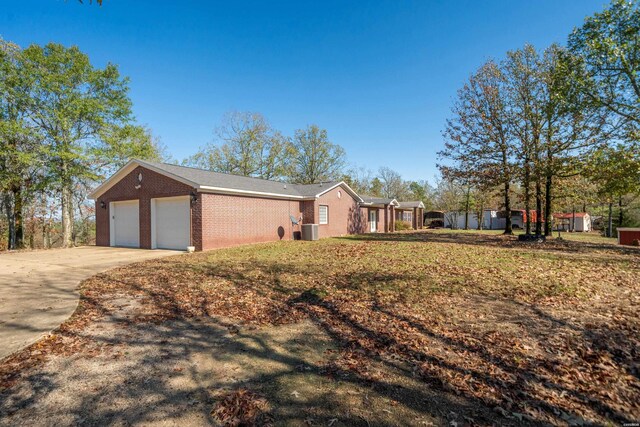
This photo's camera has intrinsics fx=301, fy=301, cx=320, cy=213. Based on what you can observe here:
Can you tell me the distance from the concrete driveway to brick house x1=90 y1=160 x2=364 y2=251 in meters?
3.31

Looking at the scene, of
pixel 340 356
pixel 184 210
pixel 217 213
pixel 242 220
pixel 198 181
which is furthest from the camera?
pixel 242 220

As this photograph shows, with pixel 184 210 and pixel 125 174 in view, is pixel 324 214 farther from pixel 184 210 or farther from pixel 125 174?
pixel 125 174

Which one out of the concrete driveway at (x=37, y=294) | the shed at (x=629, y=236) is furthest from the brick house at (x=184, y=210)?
the shed at (x=629, y=236)

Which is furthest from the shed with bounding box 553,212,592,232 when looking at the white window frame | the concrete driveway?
the concrete driveway

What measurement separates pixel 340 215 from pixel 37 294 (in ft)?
61.3

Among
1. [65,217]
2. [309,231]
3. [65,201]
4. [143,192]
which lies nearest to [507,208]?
[309,231]

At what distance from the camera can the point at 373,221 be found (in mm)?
28906

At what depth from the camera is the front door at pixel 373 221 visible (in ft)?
93.3

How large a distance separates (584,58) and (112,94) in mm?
26562

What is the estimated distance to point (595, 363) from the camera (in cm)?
338

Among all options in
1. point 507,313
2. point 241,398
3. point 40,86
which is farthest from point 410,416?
point 40,86

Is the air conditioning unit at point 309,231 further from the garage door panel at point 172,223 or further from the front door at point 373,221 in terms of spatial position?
the front door at point 373,221

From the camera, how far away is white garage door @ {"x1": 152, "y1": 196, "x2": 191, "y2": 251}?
13977 mm

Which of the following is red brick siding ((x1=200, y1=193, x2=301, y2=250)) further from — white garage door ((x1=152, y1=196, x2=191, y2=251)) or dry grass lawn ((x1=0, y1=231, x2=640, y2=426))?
dry grass lawn ((x1=0, y1=231, x2=640, y2=426))
